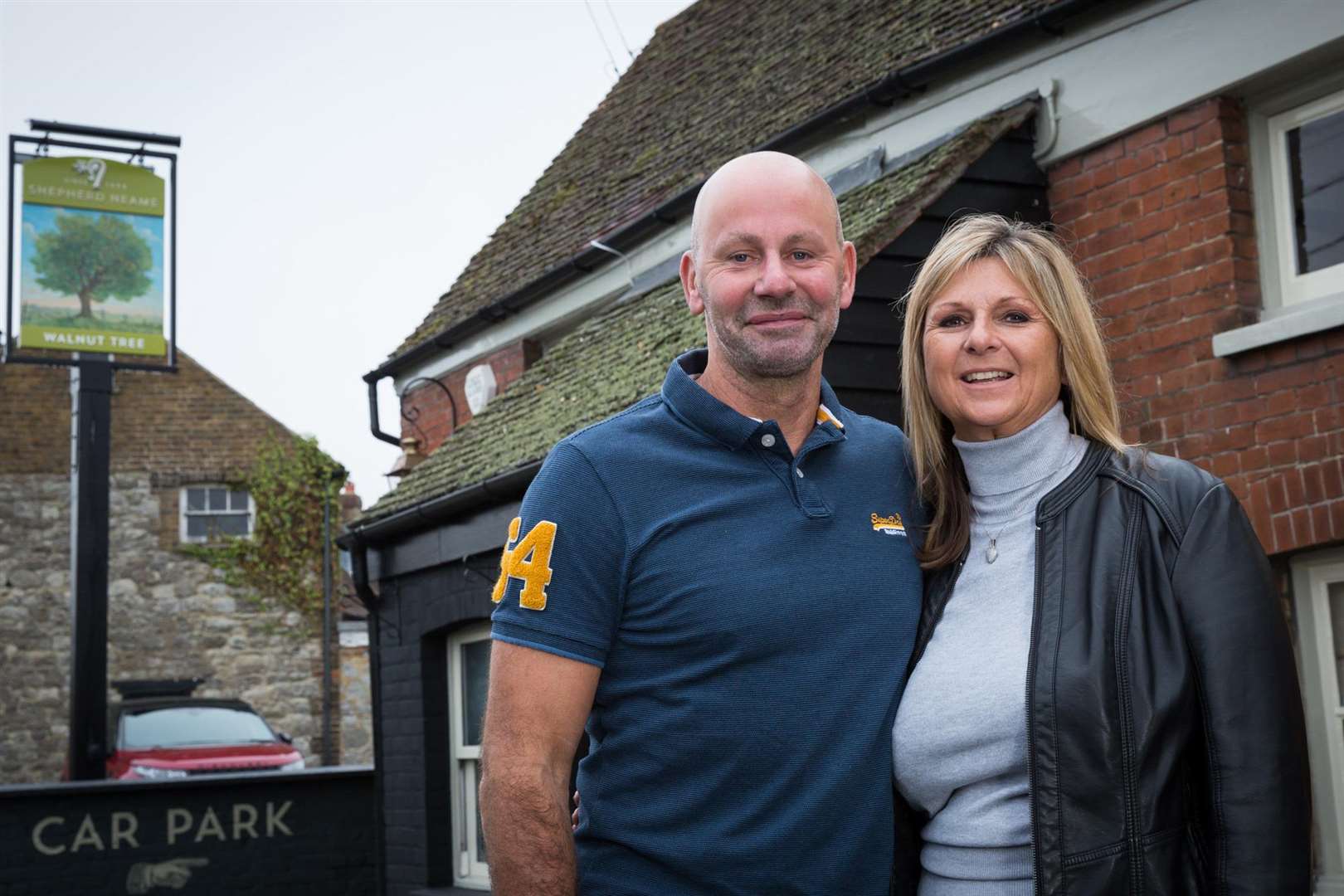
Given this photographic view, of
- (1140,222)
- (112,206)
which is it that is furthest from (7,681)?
(1140,222)

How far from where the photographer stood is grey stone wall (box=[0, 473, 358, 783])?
2186 cm

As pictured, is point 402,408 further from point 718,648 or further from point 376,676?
point 718,648

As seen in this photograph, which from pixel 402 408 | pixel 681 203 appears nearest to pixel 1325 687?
pixel 681 203

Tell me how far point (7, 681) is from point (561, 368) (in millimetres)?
16240

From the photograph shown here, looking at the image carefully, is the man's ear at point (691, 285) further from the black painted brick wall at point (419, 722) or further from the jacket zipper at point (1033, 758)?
the black painted brick wall at point (419, 722)

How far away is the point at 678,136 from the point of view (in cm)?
1107

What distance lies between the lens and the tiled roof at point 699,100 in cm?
822

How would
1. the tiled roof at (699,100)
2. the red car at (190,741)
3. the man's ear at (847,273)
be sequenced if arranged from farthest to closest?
the red car at (190,741), the tiled roof at (699,100), the man's ear at (847,273)

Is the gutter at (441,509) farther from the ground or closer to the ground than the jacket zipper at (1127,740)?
farther from the ground

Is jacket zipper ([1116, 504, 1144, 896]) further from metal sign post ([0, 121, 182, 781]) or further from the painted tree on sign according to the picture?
the painted tree on sign

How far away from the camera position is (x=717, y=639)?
8.37 ft

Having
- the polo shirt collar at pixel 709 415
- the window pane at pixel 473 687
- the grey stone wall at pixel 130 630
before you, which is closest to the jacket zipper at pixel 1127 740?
the polo shirt collar at pixel 709 415

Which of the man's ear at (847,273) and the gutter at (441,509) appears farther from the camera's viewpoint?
the gutter at (441,509)

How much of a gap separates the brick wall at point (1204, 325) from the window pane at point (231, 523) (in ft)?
63.1
